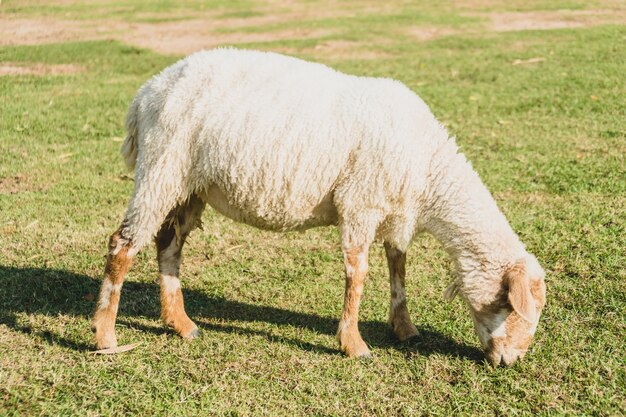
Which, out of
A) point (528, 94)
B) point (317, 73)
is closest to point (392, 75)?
point (528, 94)

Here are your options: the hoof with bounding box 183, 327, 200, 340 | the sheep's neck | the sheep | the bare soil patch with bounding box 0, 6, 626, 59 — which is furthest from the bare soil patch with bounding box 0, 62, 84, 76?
the sheep's neck

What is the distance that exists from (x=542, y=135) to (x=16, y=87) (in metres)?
9.07

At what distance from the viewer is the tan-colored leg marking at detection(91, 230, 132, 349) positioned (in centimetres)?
464

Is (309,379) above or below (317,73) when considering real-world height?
below

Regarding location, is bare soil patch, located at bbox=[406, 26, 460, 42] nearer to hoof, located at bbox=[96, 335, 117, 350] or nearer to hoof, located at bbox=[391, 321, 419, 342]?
hoof, located at bbox=[391, 321, 419, 342]

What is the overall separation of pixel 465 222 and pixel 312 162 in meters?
1.12

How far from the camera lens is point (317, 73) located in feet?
15.4

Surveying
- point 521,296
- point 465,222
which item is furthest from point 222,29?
point 521,296

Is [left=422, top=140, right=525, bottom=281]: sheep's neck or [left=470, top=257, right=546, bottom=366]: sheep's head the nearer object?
[left=470, top=257, right=546, bottom=366]: sheep's head

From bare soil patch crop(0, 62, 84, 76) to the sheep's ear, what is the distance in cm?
1156

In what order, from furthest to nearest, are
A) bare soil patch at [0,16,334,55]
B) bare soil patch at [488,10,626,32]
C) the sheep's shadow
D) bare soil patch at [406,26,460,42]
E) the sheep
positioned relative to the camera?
bare soil patch at [488,10,626,32], bare soil patch at [406,26,460,42], bare soil patch at [0,16,334,55], the sheep's shadow, the sheep

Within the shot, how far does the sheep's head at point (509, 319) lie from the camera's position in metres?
4.23

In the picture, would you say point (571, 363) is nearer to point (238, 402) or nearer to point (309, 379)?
point (309, 379)

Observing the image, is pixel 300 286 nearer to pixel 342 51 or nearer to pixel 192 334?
pixel 192 334
